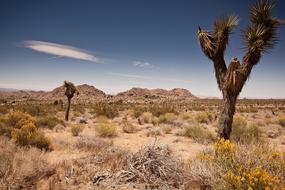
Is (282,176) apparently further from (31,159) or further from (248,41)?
(31,159)

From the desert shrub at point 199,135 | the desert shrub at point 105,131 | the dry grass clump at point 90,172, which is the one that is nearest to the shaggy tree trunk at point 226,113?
the desert shrub at point 199,135

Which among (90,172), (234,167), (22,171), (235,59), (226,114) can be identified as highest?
(235,59)

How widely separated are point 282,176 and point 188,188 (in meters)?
1.75

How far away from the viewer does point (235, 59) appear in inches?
282

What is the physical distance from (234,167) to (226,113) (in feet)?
11.3

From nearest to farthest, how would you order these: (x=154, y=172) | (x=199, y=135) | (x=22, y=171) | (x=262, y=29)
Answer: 1. (x=22, y=171)
2. (x=154, y=172)
3. (x=262, y=29)
4. (x=199, y=135)

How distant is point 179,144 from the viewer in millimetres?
10352

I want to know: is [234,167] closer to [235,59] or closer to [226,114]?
[226,114]

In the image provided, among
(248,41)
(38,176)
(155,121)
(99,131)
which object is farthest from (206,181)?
(155,121)

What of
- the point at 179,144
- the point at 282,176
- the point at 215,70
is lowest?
the point at 179,144

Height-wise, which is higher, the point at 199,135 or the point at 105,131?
the point at 199,135

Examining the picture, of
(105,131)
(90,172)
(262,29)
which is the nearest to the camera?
(90,172)

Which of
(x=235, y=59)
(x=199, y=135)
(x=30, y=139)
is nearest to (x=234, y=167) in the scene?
(x=235, y=59)

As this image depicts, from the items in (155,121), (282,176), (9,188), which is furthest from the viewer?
(155,121)
